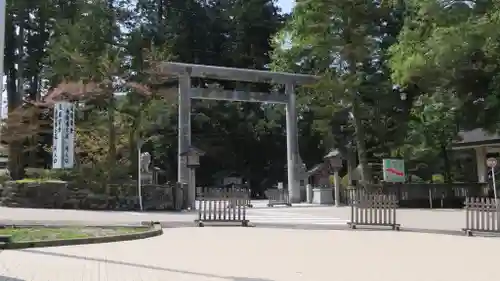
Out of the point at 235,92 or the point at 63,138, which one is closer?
the point at 63,138

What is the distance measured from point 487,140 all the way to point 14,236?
21.9 metres

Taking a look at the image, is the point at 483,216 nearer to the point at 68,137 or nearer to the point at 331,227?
the point at 331,227

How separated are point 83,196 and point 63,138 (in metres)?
2.10

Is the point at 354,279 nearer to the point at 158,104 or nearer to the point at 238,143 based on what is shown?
the point at 158,104

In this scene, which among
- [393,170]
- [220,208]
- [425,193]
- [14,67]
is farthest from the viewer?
[14,67]

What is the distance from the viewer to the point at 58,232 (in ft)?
32.0

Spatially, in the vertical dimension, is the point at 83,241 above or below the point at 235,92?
below

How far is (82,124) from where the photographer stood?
869 inches

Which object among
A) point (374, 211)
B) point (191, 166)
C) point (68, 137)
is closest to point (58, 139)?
point (68, 137)

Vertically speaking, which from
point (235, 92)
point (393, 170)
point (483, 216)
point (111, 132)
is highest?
point (235, 92)

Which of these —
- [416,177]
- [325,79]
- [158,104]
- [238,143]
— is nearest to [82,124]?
[158,104]

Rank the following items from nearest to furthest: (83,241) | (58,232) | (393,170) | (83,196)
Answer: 1. (83,241)
2. (58,232)
3. (83,196)
4. (393,170)

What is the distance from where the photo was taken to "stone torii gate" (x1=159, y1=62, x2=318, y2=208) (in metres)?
22.5

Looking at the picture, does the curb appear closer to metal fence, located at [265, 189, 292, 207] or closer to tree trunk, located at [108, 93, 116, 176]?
tree trunk, located at [108, 93, 116, 176]
